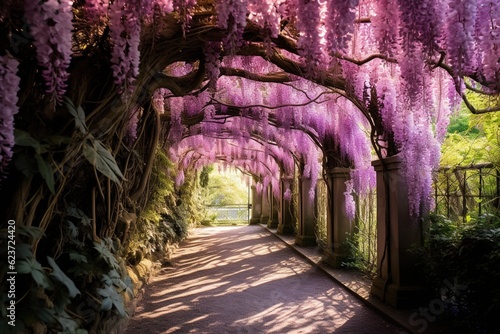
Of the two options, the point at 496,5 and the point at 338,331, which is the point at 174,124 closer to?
the point at 338,331

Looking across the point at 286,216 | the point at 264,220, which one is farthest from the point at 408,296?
A: the point at 264,220

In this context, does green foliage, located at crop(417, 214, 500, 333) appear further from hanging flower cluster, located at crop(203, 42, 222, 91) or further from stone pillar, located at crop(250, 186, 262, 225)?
stone pillar, located at crop(250, 186, 262, 225)

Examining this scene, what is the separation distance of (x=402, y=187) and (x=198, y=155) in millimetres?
10718

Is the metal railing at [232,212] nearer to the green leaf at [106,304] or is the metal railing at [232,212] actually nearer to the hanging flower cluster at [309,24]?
the green leaf at [106,304]

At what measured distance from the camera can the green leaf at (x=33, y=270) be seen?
1761 mm

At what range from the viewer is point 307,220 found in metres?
10.1

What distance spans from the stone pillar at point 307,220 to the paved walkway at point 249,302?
1.85 metres

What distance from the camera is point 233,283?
6164mm

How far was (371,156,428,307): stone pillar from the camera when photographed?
443 cm

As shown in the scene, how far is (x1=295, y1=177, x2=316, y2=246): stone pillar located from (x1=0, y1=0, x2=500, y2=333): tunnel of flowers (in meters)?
5.14

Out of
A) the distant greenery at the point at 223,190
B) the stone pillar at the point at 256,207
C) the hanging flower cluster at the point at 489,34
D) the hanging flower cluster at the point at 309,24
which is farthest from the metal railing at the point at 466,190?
the distant greenery at the point at 223,190

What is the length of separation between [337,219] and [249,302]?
9.59 feet

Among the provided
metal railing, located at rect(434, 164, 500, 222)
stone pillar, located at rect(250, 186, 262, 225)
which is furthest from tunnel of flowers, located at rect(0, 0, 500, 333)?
stone pillar, located at rect(250, 186, 262, 225)

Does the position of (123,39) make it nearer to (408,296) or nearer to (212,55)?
(212,55)
